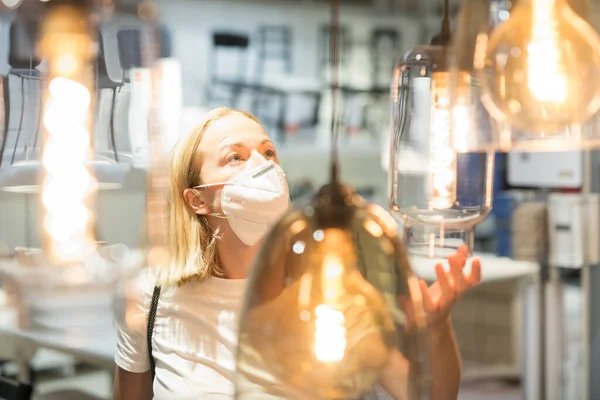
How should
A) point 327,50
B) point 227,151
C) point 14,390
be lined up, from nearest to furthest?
1. point 227,151
2. point 14,390
3. point 327,50

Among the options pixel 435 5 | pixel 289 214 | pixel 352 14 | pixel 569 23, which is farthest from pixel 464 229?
pixel 435 5

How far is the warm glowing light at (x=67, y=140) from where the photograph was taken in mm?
901

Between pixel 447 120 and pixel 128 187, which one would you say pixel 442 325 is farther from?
pixel 128 187

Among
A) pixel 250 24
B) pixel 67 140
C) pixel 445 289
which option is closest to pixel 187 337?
pixel 445 289

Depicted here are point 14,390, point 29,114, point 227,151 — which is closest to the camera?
point 29,114

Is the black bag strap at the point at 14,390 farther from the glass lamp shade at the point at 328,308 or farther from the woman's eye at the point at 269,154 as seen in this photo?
the glass lamp shade at the point at 328,308

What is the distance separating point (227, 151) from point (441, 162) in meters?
0.38

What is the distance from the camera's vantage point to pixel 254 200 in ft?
4.53

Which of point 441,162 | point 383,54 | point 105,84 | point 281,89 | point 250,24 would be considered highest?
point 250,24

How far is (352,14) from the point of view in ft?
14.3

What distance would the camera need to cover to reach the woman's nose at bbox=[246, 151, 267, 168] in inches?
55.4

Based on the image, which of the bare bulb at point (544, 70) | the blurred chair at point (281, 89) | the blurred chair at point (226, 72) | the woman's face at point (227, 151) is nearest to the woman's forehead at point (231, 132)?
the woman's face at point (227, 151)

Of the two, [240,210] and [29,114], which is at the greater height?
[29,114]

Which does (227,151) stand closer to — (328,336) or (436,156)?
(436,156)
